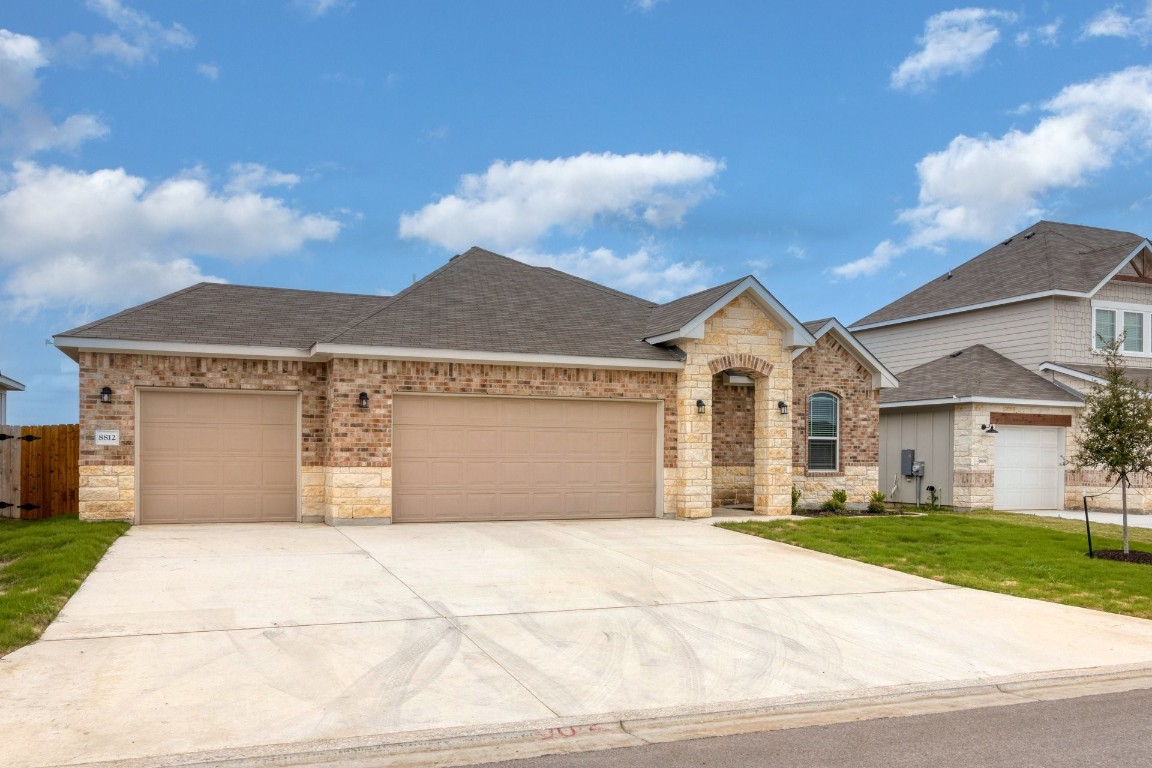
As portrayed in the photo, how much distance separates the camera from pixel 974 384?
23.8 meters

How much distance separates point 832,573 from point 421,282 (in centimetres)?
1097

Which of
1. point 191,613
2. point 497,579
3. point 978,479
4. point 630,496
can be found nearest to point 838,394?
point 978,479

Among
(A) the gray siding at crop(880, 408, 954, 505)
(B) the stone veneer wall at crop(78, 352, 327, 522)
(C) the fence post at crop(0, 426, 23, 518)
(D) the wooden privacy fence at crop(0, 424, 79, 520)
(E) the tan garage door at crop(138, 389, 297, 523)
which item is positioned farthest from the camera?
(A) the gray siding at crop(880, 408, 954, 505)

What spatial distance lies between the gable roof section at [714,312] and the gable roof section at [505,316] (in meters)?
0.43

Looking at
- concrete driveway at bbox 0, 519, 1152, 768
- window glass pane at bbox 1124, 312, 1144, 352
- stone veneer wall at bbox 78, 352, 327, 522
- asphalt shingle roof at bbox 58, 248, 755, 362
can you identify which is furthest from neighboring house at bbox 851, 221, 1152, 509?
stone veneer wall at bbox 78, 352, 327, 522

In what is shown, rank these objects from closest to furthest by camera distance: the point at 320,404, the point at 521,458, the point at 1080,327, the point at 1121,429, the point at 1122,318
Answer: the point at 1121,429 < the point at 320,404 < the point at 521,458 < the point at 1080,327 < the point at 1122,318

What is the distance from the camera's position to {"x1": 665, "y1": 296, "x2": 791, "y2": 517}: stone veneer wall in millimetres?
18703

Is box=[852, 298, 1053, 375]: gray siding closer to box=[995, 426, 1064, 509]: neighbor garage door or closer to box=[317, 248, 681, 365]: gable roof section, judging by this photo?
box=[995, 426, 1064, 509]: neighbor garage door

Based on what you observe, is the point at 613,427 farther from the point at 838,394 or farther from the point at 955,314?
the point at 955,314

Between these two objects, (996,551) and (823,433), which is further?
(823,433)

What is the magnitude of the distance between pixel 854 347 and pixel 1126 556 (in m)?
7.99

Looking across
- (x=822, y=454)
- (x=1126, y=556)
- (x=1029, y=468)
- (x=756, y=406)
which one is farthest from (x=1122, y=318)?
(x=1126, y=556)

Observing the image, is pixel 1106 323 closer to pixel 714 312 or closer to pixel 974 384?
pixel 974 384

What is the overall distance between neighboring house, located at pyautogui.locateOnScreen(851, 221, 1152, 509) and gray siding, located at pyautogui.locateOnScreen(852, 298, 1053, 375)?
0.11 feet
